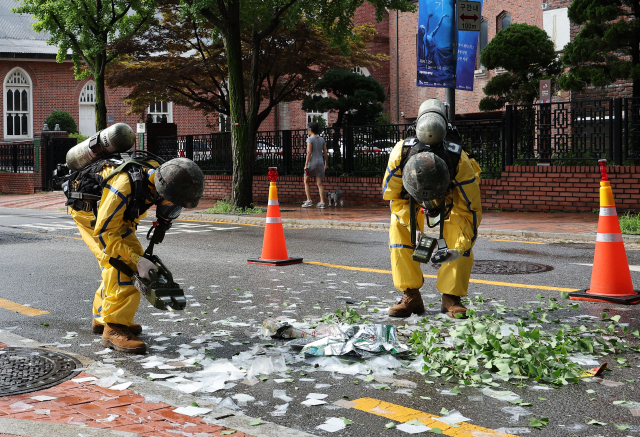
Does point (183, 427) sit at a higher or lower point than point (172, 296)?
lower

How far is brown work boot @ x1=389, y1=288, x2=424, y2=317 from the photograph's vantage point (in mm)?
6020

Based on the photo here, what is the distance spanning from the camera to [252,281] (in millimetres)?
8008

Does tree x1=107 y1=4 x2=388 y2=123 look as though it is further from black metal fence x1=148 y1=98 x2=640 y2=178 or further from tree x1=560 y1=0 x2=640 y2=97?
tree x1=560 y1=0 x2=640 y2=97

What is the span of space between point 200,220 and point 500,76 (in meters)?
10.4

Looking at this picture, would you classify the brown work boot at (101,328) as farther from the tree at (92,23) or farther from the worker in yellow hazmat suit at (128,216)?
the tree at (92,23)

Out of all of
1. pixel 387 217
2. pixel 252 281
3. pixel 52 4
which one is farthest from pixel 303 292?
pixel 52 4

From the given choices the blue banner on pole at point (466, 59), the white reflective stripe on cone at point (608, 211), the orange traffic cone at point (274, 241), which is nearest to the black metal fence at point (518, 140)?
the blue banner on pole at point (466, 59)

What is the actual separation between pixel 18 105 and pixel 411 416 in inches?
1735

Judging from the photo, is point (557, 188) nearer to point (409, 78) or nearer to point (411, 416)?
point (411, 416)

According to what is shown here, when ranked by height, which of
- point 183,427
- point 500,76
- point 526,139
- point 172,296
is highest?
point 500,76

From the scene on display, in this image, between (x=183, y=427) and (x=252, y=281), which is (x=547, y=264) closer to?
(x=252, y=281)

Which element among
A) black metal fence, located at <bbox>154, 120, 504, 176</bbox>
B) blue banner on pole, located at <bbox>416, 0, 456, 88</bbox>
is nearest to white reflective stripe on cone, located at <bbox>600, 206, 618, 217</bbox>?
blue banner on pole, located at <bbox>416, 0, 456, 88</bbox>

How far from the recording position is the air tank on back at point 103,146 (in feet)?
17.5

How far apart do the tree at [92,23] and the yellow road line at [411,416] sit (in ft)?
69.4
